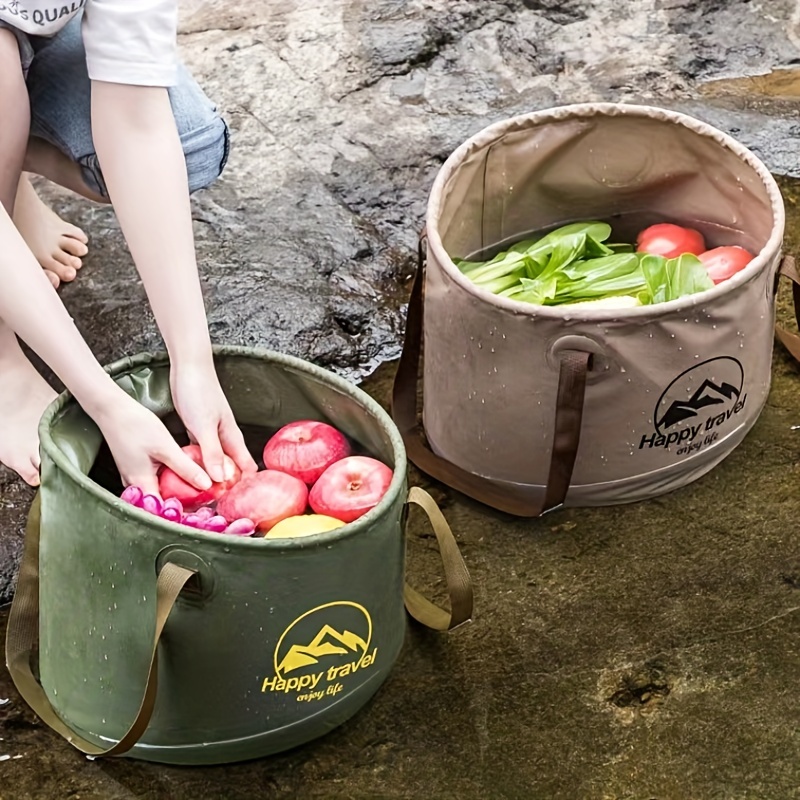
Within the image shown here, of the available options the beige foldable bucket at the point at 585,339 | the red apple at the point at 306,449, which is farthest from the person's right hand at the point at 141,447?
the beige foldable bucket at the point at 585,339

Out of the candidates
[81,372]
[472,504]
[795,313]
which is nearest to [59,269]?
[81,372]

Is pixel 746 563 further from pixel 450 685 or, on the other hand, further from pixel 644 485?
pixel 450 685

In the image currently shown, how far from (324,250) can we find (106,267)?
41cm

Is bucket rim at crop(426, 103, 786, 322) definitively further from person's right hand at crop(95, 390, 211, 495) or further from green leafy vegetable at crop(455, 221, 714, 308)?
person's right hand at crop(95, 390, 211, 495)

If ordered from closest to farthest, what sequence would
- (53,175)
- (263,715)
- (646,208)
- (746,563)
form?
(263,715) → (746,563) → (53,175) → (646,208)

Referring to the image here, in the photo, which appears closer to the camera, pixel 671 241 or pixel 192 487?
pixel 192 487

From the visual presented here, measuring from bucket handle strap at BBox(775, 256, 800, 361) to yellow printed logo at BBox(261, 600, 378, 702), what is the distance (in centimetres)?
89

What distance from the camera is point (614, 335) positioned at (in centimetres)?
170

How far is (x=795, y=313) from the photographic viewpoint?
209cm

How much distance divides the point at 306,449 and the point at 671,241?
86 cm

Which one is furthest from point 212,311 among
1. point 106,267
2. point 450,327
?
point 450,327

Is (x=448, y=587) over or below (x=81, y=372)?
below

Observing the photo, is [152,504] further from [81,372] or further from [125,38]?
[125,38]

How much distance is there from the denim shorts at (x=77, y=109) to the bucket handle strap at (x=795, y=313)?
35.9 inches
